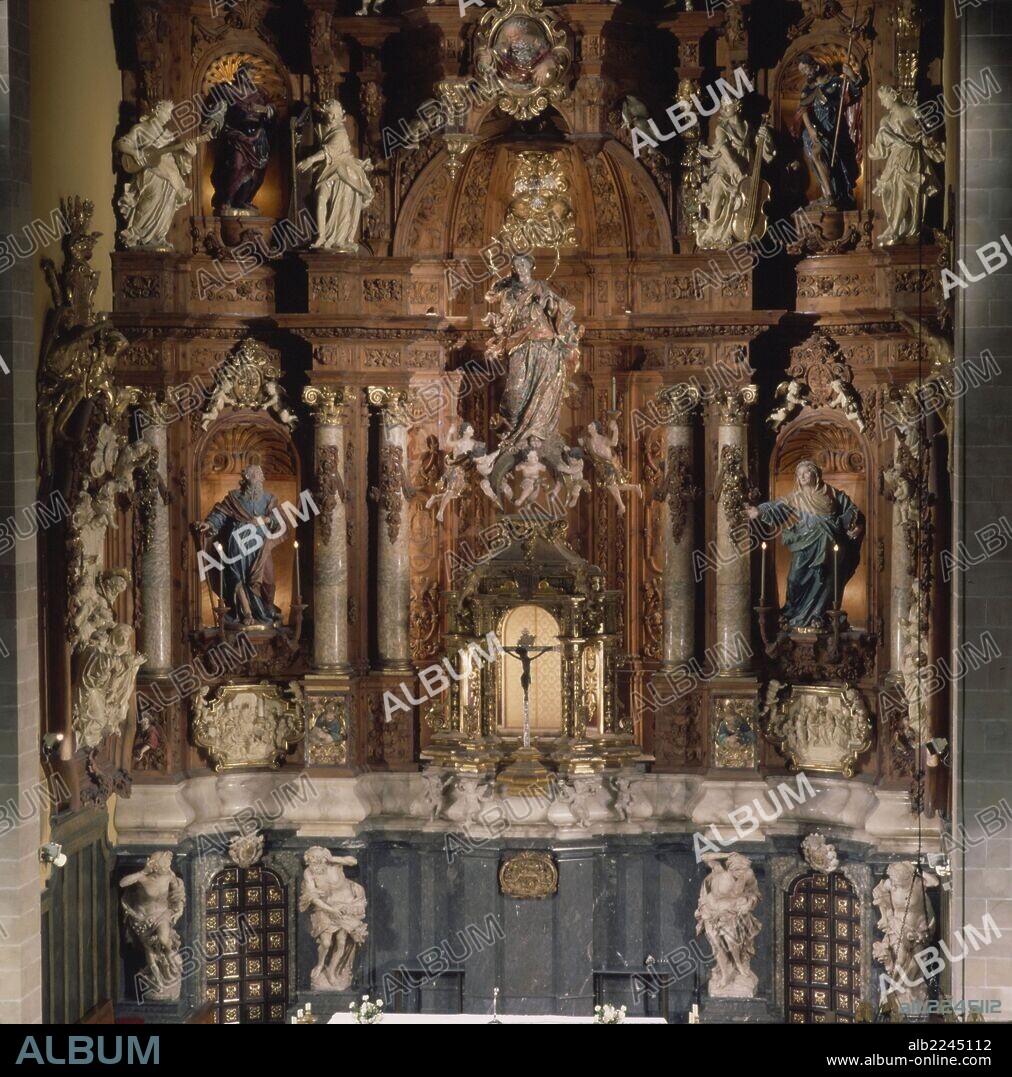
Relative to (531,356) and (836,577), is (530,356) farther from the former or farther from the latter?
(836,577)

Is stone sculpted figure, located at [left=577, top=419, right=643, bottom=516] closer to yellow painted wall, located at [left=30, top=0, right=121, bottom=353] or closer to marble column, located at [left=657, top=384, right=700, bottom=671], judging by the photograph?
marble column, located at [left=657, top=384, right=700, bottom=671]

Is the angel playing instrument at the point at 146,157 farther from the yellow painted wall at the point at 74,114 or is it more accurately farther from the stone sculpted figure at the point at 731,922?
the stone sculpted figure at the point at 731,922

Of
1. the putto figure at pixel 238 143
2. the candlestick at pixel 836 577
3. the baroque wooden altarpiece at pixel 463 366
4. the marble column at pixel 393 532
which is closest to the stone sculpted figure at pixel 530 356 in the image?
the baroque wooden altarpiece at pixel 463 366

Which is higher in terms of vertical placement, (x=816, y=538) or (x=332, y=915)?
(x=816, y=538)

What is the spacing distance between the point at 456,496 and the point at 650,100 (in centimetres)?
585

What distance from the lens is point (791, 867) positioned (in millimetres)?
31984

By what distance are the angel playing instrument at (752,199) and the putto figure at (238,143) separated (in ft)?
20.9

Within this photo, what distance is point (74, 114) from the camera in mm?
29547

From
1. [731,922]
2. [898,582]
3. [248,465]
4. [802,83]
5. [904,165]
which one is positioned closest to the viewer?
[904,165]

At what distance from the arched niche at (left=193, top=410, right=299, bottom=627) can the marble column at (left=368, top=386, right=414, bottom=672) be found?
1.14 metres

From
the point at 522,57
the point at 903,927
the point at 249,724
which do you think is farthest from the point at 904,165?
the point at 249,724

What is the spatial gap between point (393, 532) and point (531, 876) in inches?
192

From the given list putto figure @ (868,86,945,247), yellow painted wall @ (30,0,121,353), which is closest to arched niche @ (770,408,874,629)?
putto figure @ (868,86,945,247)

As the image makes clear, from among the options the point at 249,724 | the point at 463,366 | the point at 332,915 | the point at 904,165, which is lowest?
the point at 332,915
